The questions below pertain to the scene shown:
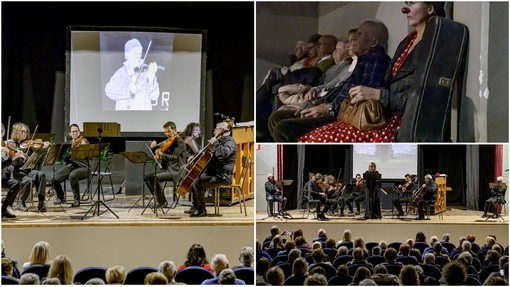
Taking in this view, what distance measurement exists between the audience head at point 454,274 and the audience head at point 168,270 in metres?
2.25

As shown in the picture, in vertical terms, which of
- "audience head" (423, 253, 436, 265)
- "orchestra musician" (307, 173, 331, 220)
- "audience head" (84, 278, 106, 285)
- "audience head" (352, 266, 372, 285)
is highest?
"orchestra musician" (307, 173, 331, 220)

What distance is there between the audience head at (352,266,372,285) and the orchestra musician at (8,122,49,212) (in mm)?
2943

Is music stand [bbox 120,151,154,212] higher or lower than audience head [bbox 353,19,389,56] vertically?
lower

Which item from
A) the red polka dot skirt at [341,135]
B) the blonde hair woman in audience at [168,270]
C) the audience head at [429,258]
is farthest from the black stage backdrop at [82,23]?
the audience head at [429,258]

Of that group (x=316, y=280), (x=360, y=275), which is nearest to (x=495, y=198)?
(x=360, y=275)

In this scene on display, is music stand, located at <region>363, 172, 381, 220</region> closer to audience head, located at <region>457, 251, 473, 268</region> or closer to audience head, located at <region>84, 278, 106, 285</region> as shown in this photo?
audience head, located at <region>457, 251, 473, 268</region>

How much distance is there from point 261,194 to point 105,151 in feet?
5.28

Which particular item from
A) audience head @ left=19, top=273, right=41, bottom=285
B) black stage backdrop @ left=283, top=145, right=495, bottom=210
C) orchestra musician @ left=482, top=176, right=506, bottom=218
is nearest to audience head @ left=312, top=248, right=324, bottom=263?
black stage backdrop @ left=283, top=145, right=495, bottom=210

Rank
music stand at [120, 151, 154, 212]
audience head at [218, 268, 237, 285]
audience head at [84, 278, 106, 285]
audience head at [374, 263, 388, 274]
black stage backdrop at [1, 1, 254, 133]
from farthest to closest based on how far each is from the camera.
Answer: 1. black stage backdrop at [1, 1, 254, 133]
2. music stand at [120, 151, 154, 212]
3. audience head at [374, 263, 388, 274]
4. audience head at [218, 268, 237, 285]
5. audience head at [84, 278, 106, 285]

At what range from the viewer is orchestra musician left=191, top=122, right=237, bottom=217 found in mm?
6082

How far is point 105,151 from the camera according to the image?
20.4 ft

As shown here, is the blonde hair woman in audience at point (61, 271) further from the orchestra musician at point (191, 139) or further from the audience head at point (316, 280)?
the audience head at point (316, 280)

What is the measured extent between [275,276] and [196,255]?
719mm

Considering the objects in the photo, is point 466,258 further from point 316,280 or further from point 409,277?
point 316,280
